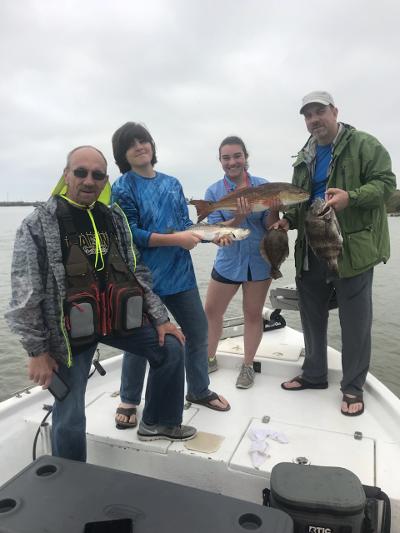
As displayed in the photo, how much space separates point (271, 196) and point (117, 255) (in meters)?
1.66

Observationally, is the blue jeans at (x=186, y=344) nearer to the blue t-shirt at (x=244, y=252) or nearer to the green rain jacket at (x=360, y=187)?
the blue t-shirt at (x=244, y=252)

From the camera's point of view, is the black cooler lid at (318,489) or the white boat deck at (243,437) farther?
the white boat deck at (243,437)

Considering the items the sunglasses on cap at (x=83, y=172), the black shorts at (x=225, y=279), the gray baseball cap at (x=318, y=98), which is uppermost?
the gray baseball cap at (x=318, y=98)

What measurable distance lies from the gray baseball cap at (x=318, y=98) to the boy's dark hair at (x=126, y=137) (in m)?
1.36

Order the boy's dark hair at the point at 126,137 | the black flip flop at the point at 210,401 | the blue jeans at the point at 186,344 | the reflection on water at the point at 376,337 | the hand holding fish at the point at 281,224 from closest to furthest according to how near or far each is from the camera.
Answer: the boy's dark hair at the point at 126,137 < the blue jeans at the point at 186,344 < the black flip flop at the point at 210,401 < the hand holding fish at the point at 281,224 < the reflection on water at the point at 376,337

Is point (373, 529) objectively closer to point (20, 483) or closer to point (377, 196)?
point (20, 483)

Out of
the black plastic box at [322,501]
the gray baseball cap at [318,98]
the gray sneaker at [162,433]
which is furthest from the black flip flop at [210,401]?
the gray baseball cap at [318,98]

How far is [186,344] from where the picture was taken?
3762 mm

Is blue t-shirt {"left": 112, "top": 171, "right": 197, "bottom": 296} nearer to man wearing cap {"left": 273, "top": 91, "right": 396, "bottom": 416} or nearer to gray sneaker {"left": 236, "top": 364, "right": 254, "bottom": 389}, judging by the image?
man wearing cap {"left": 273, "top": 91, "right": 396, "bottom": 416}

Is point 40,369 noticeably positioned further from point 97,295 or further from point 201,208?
point 201,208

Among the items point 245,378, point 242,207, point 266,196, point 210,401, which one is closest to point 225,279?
point 242,207

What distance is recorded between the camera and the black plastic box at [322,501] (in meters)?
2.15

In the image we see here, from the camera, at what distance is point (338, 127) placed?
3.80 m

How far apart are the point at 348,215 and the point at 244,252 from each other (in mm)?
985
